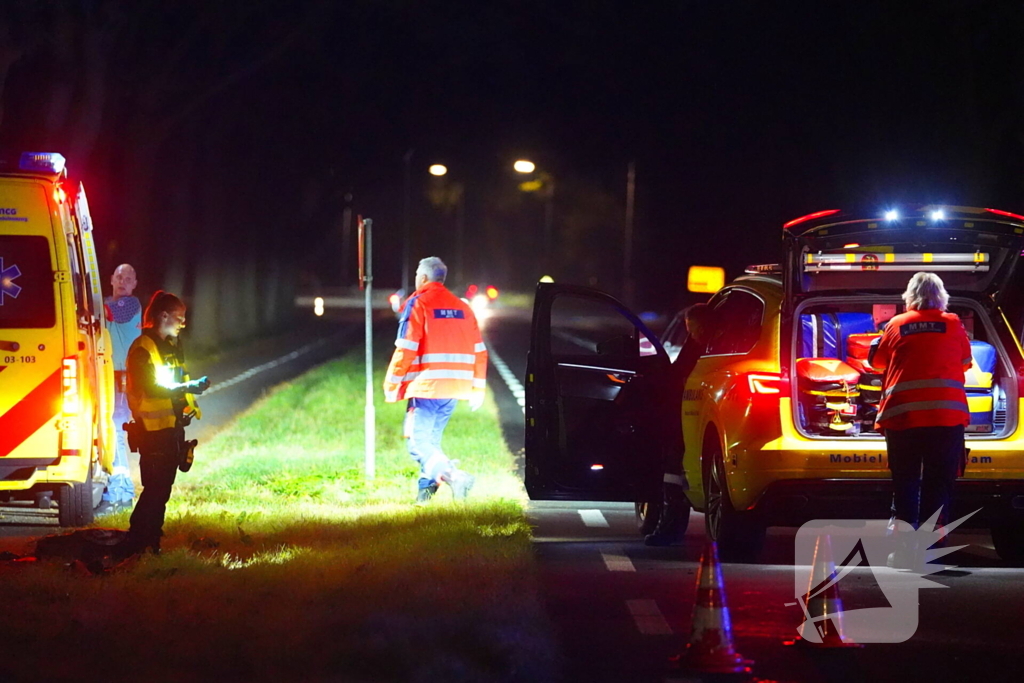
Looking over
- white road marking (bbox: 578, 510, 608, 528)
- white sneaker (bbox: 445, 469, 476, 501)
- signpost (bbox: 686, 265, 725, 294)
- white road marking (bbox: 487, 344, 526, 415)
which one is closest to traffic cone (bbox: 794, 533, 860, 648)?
white road marking (bbox: 578, 510, 608, 528)

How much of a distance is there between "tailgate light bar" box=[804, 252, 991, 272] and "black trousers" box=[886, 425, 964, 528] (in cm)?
108

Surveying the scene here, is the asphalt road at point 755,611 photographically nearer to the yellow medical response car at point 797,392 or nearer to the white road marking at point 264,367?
the yellow medical response car at point 797,392

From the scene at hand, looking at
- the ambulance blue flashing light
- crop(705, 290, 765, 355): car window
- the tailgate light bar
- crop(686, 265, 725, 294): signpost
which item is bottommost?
crop(705, 290, 765, 355): car window

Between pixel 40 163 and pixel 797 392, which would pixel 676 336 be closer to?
pixel 40 163

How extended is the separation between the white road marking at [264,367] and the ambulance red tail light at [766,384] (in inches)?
611

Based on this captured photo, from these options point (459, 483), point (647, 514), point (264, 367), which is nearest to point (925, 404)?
point (647, 514)

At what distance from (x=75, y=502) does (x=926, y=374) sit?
18.2 feet

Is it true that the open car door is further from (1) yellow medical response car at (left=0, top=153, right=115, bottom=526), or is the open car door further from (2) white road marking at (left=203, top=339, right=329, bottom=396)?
(2) white road marking at (left=203, top=339, right=329, bottom=396)

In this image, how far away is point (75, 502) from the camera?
442 inches

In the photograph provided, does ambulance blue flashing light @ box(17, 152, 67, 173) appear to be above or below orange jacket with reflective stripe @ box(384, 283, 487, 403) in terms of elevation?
above

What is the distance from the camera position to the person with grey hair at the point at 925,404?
920 cm

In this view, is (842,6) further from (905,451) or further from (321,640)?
(321,640)

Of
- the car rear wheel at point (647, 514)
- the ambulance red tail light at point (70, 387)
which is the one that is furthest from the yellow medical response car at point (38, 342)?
the car rear wheel at point (647, 514)

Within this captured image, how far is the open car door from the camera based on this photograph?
1073 centimetres
